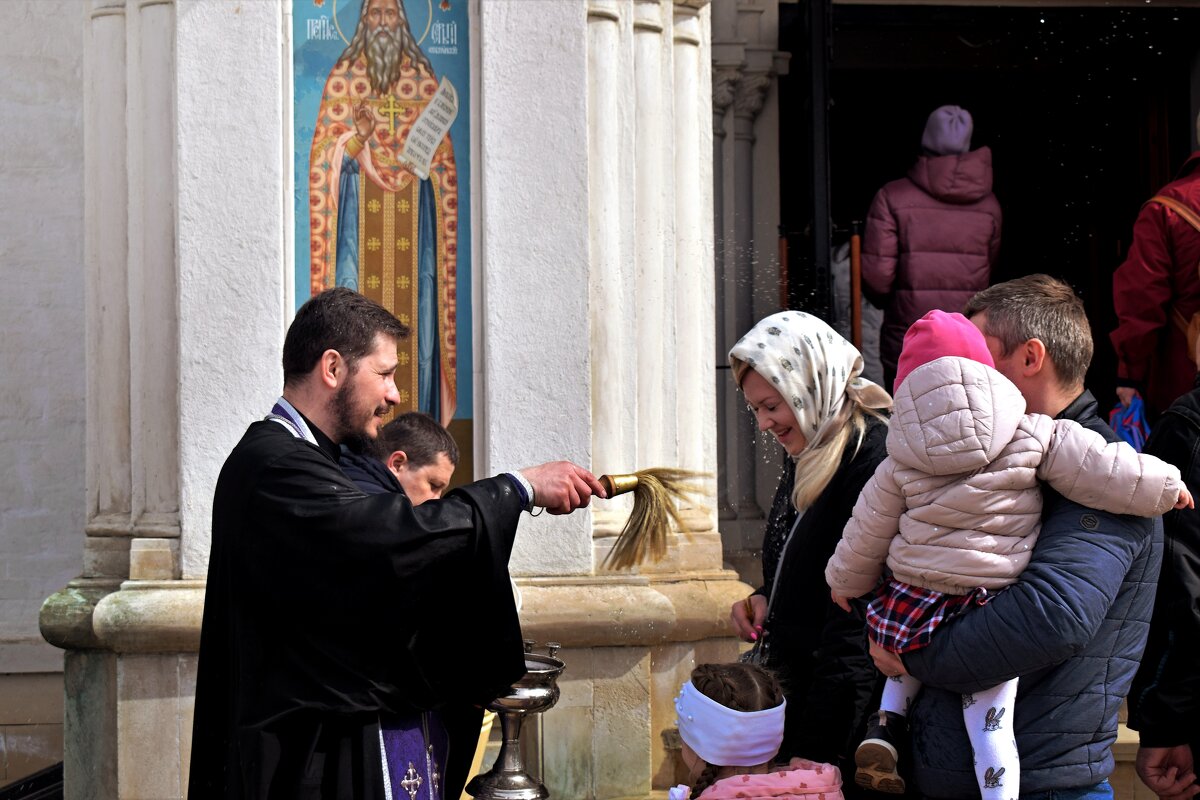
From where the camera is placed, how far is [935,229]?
755 cm

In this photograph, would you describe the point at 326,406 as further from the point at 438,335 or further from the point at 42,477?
the point at 42,477

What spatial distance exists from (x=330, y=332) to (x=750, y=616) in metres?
1.27

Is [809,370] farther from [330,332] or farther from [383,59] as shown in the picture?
[383,59]

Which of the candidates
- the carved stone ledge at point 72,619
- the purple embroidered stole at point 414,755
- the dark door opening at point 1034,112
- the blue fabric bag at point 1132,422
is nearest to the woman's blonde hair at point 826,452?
the purple embroidered stole at point 414,755

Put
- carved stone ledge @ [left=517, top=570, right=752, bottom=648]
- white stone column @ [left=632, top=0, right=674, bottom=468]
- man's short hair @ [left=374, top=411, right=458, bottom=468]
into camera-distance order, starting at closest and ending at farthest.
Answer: man's short hair @ [left=374, top=411, right=458, bottom=468] → carved stone ledge @ [left=517, top=570, right=752, bottom=648] → white stone column @ [left=632, top=0, right=674, bottom=468]

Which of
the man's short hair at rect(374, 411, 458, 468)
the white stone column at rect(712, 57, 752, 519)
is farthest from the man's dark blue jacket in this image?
the white stone column at rect(712, 57, 752, 519)

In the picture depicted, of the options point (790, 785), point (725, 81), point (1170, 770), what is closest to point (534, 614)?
point (790, 785)

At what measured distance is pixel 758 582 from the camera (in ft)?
25.4

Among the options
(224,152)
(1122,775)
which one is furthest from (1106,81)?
(224,152)

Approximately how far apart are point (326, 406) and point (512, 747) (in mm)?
1284

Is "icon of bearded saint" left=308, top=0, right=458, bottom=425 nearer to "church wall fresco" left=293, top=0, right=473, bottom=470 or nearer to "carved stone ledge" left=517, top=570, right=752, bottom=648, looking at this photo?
"church wall fresco" left=293, top=0, right=473, bottom=470

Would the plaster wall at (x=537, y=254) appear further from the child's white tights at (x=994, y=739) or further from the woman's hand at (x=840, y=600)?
the child's white tights at (x=994, y=739)

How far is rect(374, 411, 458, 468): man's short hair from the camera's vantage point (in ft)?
14.8

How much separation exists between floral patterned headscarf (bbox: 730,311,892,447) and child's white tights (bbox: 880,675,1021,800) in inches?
31.5
